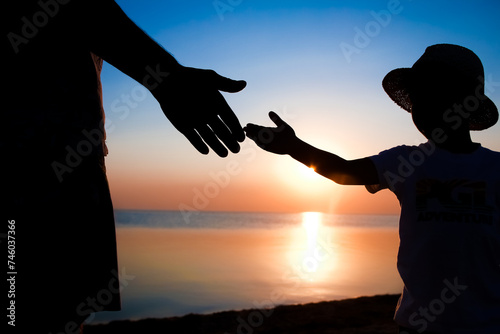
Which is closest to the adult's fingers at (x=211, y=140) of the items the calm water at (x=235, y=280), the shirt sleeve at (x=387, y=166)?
the shirt sleeve at (x=387, y=166)

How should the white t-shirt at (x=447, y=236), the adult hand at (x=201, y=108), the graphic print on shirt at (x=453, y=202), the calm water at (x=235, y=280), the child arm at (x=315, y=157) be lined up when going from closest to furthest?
1. the adult hand at (x=201, y=108)
2. the white t-shirt at (x=447, y=236)
3. the graphic print on shirt at (x=453, y=202)
4. the child arm at (x=315, y=157)
5. the calm water at (x=235, y=280)

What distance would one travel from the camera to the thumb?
4.54 ft

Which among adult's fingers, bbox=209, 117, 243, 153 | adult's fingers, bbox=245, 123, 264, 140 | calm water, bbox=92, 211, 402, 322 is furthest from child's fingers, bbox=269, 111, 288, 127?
calm water, bbox=92, 211, 402, 322

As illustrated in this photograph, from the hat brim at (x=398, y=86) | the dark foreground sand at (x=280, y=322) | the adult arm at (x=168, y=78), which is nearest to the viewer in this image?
the adult arm at (x=168, y=78)

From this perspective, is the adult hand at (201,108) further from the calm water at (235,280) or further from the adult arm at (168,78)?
the calm water at (235,280)

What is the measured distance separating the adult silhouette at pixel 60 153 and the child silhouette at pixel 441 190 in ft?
2.80

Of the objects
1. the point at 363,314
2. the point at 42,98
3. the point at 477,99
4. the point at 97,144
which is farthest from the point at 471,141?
the point at 363,314

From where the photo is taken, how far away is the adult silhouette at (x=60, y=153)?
0.99 metres

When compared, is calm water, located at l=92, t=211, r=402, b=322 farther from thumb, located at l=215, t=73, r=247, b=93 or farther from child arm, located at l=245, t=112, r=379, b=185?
thumb, located at l=215, t=73, r=247, b=93

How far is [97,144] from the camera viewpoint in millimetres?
1147

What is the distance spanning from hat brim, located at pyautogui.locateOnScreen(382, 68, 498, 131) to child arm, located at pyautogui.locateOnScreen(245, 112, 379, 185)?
756 mm

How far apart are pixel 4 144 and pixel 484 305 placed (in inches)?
76.5

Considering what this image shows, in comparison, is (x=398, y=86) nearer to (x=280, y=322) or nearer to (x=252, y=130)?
(x=252, y=130)

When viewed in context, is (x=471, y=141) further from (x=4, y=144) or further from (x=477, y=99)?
(x=4, y=144)
